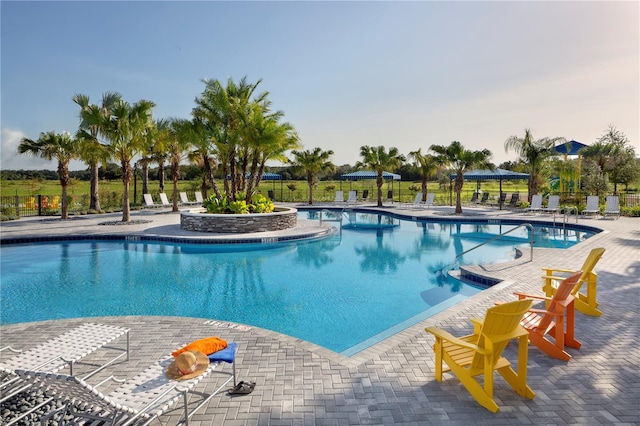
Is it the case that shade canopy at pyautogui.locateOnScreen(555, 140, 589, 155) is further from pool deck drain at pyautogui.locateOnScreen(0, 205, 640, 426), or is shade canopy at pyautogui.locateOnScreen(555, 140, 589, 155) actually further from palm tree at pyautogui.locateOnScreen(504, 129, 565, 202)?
pool deck drain at pyautogui.locateOnScreen(0, 205, 640, 426)

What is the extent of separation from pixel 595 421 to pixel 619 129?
125 feet

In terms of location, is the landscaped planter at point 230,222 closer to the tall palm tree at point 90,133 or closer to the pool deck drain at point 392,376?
the tall palm tree at point 90,133

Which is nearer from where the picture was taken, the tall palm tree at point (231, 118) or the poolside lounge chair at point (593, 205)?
the tall palm tree at point (231, 118)

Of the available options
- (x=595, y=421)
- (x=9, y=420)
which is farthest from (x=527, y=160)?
(x=9, y=420)

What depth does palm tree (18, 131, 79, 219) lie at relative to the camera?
1714cm

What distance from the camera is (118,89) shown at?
21.0 meters

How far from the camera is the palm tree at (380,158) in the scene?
24047mm

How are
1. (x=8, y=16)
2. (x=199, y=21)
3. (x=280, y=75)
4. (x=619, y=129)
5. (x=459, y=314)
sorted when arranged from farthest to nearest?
1. (x=619, y=129)
2. (x=280, y=75)
3. (x=199, y=21)
4. (x=8, y=16)
5. (x=459, y=314)

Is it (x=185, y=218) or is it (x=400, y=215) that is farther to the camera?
(x=400, y=215)

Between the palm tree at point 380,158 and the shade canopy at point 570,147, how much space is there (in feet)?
30.2

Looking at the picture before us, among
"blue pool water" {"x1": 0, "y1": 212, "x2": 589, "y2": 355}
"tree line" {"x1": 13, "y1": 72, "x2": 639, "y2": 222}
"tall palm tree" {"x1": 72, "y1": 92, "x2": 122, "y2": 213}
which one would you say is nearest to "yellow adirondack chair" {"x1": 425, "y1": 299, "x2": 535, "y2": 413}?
"blue pool water" {"x1": 0, "y1": 212, "x2": 589, "y2": 355}

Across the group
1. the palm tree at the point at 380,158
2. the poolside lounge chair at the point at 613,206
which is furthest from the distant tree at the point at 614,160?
the palm tree at the point at 380,158

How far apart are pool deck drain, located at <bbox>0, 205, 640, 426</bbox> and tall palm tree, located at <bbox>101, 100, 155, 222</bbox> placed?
12.4 metres

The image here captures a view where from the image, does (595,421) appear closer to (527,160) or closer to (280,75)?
(280,75)
